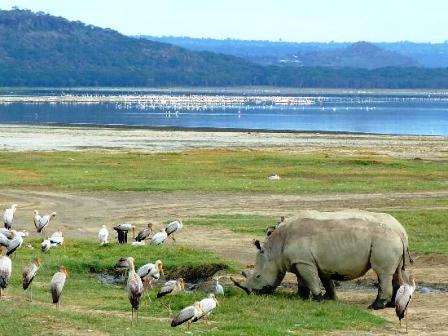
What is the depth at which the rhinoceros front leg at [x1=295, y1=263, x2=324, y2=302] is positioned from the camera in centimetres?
2072

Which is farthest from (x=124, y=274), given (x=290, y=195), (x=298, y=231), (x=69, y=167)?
(x=69, y=167)

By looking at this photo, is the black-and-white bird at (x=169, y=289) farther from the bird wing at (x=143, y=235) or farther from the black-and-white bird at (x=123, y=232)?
the black-and-white bird at (x=123, y=232)

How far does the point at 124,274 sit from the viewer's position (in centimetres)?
2442

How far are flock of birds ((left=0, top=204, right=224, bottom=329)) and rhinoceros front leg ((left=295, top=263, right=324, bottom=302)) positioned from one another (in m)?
1.54

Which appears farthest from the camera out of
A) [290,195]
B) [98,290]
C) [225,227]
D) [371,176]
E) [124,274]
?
[371,176]

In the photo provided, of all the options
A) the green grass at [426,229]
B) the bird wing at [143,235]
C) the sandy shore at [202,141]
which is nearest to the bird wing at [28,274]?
the bird wing at [143,235]

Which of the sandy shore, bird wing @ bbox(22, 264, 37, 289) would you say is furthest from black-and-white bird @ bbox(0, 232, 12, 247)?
the sandy shore

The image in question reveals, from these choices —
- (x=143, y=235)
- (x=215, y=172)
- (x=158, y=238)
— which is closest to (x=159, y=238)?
(x=158, y=238)

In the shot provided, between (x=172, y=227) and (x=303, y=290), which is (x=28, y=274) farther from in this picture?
(x=172, y=227)

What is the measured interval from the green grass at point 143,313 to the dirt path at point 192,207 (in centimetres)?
393

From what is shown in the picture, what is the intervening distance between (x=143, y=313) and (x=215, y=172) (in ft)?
99.9

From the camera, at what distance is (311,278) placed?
20.8 metres

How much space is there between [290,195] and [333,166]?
499 inches

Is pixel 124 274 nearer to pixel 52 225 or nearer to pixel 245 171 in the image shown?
pixel 52 225
